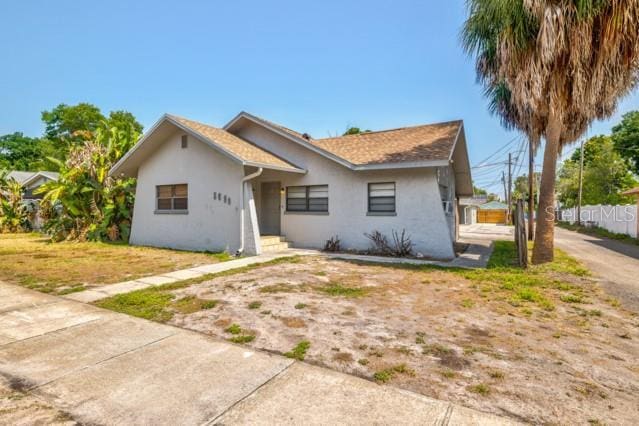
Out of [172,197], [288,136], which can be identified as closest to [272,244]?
[288,136]

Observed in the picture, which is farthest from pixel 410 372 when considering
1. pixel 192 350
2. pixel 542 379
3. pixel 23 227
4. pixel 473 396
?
pixel 23 227

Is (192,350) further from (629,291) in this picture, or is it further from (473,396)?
(629,291)

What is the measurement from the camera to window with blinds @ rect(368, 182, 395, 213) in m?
11.8

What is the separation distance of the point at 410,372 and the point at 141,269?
825 centimetres

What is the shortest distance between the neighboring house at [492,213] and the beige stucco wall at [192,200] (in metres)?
41.0

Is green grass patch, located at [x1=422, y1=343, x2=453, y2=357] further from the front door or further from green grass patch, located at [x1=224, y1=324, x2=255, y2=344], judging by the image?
the front door

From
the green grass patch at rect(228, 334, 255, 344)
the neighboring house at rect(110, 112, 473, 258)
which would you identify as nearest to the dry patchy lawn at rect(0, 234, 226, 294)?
the neighboring house at rect(110, 112, 473, 258)

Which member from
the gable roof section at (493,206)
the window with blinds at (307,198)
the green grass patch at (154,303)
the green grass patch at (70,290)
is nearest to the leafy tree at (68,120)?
the window with blinds at (307,198)

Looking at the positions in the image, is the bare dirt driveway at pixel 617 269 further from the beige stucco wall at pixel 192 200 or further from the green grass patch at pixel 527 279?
the beige stucco wall at pixel 192 200

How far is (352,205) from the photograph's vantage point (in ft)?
40.3

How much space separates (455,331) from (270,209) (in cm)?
1069

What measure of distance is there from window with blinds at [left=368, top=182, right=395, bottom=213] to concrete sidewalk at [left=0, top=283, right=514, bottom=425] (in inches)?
346

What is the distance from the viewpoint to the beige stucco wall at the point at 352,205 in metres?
11.0

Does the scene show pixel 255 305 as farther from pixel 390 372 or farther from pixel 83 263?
pixel 83 263
